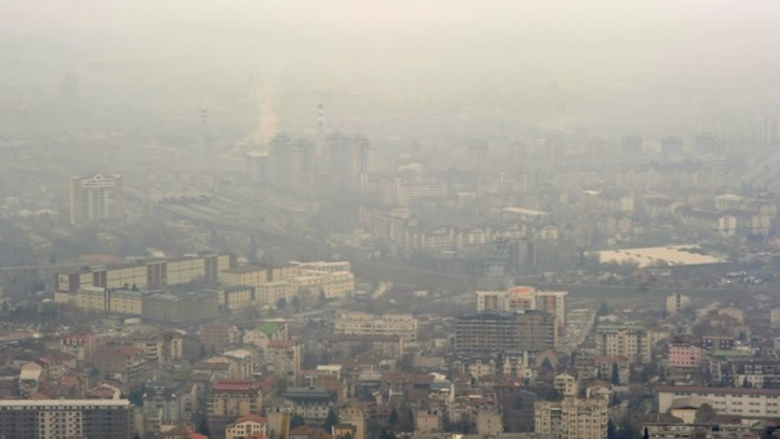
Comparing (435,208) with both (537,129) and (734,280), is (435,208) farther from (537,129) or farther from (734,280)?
(734,280)

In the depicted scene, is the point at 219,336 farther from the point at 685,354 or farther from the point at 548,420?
the point at 548,420

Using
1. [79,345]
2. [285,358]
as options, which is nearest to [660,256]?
[285,358]

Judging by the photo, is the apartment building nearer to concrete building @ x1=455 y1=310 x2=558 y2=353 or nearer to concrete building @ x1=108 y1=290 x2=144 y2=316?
concrete building @ x1=455 y1=310 x2=558 y2=353

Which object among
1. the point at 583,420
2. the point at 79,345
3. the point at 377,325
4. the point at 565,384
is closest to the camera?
the point at 583,420

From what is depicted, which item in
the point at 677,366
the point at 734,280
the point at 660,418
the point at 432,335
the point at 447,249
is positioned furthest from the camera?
the point at 447,249

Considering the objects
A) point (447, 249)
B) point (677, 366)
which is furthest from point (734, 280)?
point (677, 366)

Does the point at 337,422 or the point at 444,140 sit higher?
the point at 444,140

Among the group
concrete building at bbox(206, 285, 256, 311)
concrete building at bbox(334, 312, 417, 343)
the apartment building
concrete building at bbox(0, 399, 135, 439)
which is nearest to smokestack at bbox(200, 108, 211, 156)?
concrete building at bbox(206, 285, 256, 311)
